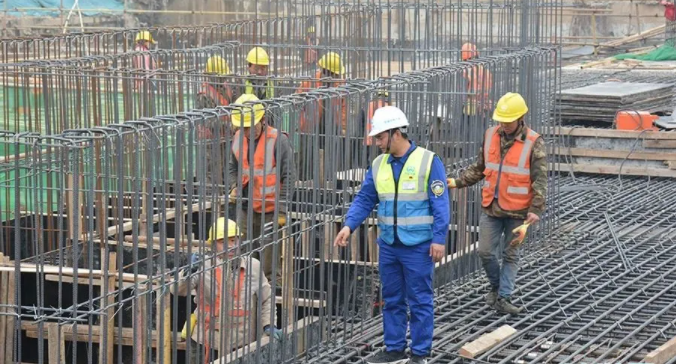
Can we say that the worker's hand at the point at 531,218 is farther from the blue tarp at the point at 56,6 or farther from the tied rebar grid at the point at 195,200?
the blue tarp at the point at 56,6

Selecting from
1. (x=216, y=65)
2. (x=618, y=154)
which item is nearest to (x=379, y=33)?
(x=216, y=65)

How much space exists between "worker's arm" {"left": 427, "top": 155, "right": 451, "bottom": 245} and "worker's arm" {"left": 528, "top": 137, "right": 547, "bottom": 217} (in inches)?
68.6

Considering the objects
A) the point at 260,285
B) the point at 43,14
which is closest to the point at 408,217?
the point at 260,285

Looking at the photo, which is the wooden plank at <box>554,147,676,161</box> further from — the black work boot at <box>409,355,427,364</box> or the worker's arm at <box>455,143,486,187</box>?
the black work boot at <box>409,355,427,364</box>

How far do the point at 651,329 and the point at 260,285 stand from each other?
367 cm

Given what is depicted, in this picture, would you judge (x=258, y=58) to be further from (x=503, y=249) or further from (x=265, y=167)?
(x=265, y=167)

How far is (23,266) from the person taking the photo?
402 inches

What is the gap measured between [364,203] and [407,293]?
0.75m

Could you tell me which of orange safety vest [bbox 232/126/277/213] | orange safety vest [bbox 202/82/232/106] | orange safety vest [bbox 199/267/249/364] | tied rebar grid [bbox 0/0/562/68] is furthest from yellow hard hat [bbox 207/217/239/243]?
tied rebar grid [bbox 0/0/562/68]

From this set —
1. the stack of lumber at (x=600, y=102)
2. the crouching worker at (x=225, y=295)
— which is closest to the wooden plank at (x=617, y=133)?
the stack of lumber at (x=600, y=102)

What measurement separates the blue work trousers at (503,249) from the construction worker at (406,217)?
1768 millimetres

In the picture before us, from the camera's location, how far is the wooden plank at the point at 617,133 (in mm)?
17094

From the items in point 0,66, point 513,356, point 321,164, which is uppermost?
point 0,66

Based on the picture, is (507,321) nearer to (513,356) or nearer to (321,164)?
(513,356)
